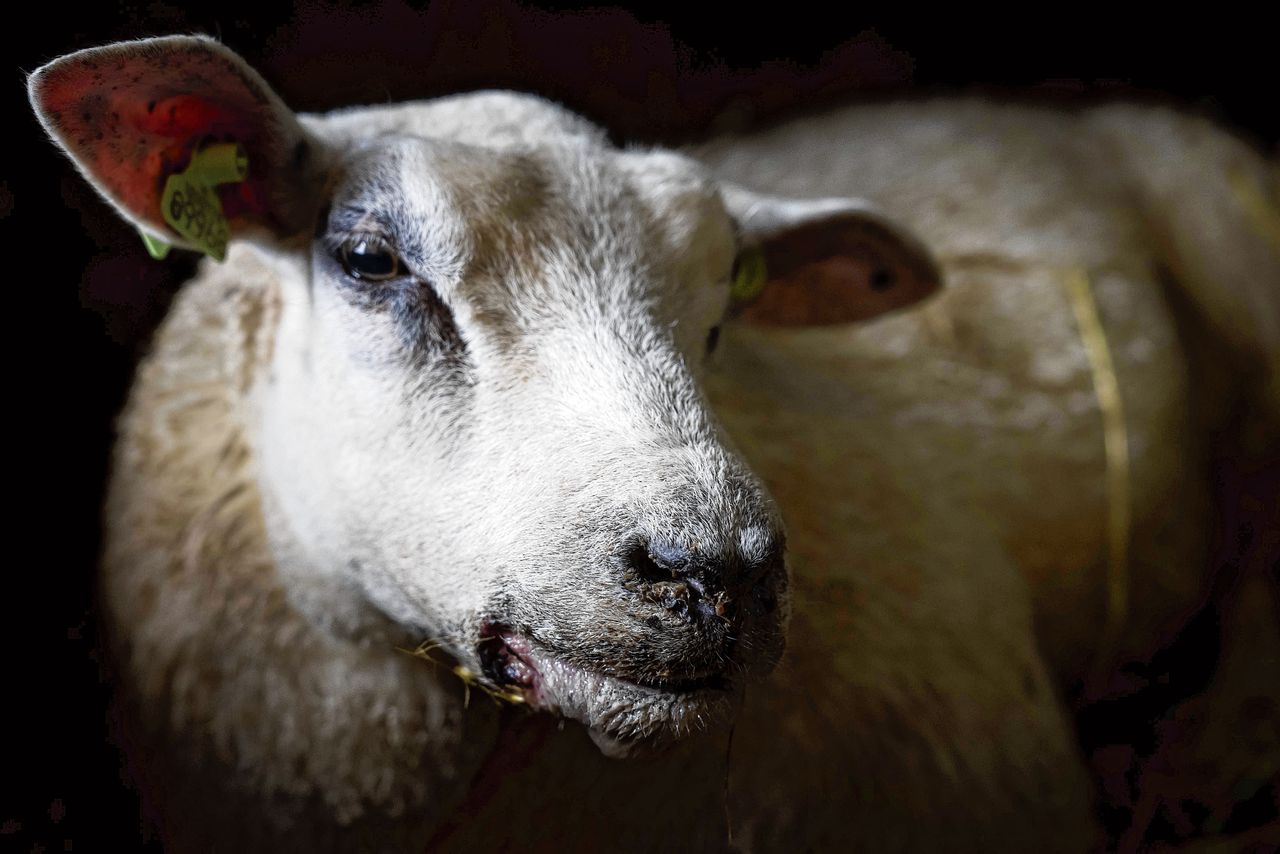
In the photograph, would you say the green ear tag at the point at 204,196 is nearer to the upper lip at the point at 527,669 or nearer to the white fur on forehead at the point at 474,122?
the white fur on forehead at the point at 474,122

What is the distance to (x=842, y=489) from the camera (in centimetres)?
230

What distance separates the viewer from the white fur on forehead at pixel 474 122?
71.1 inches

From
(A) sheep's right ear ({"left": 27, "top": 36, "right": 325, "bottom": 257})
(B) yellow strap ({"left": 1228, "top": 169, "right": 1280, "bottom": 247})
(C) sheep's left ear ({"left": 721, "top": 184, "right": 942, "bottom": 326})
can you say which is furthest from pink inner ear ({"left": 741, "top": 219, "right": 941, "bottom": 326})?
(B) yellow strap ({"left": 1228, "top": 169, "right": 1280, "bottom": 247})

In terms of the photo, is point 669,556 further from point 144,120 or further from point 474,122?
point 144,120

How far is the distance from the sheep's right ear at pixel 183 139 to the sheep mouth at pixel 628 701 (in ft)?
2.62

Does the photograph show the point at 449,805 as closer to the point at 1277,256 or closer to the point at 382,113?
the point at 382,113

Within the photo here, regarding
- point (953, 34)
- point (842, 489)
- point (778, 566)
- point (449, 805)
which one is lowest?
point (449, 805)

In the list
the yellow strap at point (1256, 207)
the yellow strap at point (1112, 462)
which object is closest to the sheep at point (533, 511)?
the yellow strap at point (1112, 462)

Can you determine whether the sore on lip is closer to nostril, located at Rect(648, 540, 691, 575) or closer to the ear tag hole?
nostril, located at Rect(648, 540, 691, 575)

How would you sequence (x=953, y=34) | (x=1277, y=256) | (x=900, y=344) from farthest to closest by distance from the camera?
(x=953, y=34)
(x=1277, y=256)
(x=900, y=344)

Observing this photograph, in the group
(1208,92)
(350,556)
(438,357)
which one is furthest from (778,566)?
(1208,92)

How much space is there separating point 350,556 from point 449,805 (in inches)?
18.1

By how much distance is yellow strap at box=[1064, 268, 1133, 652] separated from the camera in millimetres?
2910

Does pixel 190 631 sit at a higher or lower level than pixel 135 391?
lower
